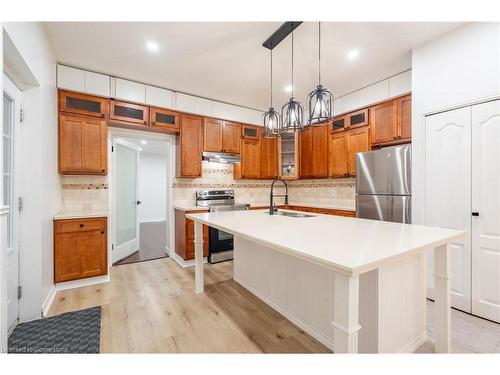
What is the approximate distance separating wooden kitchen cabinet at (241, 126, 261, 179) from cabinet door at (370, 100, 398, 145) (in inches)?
77.5

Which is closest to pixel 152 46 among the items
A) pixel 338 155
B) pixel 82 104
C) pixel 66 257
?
pixel 82 104

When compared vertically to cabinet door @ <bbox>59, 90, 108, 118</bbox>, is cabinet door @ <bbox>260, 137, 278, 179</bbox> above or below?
below

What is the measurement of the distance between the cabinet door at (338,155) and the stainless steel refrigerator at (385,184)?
54cm

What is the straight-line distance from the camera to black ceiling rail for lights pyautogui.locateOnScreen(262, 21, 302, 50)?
83.5 inches

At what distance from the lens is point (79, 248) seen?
8.95ft

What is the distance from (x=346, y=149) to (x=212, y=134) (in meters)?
2.21

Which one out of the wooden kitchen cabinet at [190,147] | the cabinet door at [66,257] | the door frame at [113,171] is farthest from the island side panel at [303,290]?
the cabinet door at [66,257]

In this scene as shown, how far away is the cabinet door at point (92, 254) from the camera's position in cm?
275

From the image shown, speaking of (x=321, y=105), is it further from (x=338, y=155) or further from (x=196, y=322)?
(x=338, y=155)

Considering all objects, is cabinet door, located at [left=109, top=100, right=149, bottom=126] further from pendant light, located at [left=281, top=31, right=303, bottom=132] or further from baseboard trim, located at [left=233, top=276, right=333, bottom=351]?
baseboard trim, located at [left=233, top=276, right=333, bottom=351]

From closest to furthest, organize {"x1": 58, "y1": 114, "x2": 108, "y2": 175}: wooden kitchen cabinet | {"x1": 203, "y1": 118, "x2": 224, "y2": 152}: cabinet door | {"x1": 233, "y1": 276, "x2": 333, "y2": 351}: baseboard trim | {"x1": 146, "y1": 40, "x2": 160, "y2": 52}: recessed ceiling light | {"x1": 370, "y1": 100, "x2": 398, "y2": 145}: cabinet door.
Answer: {"x1": 233, "y1": 276, "x2": 333, "y2": 351}: baseboard trim, {"x1": 146, "y1": 40, "x2": 160, "y2": 52}: recessed ceiling light, {"x1": 58, "y1": 114, "x2": 108, "y2": 175}: wooden kitchen cabinet, {"x1": 370, "y1": 100, "x2": 398, "y2": 145}: cabinet door, {"x1": 203, "y1": 118, "x2": 224, "y2": 152}: cabinet door

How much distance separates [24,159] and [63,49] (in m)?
1.38

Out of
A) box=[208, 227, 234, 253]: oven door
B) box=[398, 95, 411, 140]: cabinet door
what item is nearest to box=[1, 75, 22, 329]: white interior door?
box=[208, 227, 234, 253]: oven door
